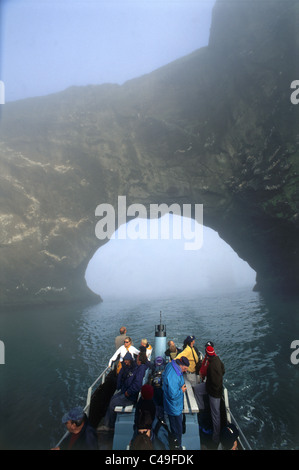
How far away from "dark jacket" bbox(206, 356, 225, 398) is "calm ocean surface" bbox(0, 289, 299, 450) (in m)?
2.69

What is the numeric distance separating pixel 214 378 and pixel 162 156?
1248 inches

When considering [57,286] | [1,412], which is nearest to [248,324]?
[1,412]

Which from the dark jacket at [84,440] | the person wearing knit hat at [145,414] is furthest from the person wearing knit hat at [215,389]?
the dark jacket at [84,440]

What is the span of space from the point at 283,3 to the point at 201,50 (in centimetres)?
1213

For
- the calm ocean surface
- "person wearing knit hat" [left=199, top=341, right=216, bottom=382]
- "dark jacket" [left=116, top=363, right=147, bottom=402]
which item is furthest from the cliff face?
"dark jacket" [left=116, top=363, right=147, bottom=402]

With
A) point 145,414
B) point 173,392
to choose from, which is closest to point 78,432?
point 145,414

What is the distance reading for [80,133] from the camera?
3136cm

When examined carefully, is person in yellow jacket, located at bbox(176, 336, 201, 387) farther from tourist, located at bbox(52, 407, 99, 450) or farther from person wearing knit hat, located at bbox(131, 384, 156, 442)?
tourist, located at bbox(52, 407, 99, 450)

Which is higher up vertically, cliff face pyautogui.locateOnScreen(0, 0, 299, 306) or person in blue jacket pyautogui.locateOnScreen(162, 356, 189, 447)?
cliff face pyautogui.locateOnScreen(0, 0, 299, 306)

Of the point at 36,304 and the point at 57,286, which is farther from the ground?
the point at 57,286

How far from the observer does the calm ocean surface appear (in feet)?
22.3

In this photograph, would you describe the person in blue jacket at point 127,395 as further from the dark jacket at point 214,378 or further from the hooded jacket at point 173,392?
the dark jacket at point 214,378

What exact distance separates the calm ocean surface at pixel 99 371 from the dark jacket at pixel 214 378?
106 inches

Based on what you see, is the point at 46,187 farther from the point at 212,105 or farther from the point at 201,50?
the point at 201,50
